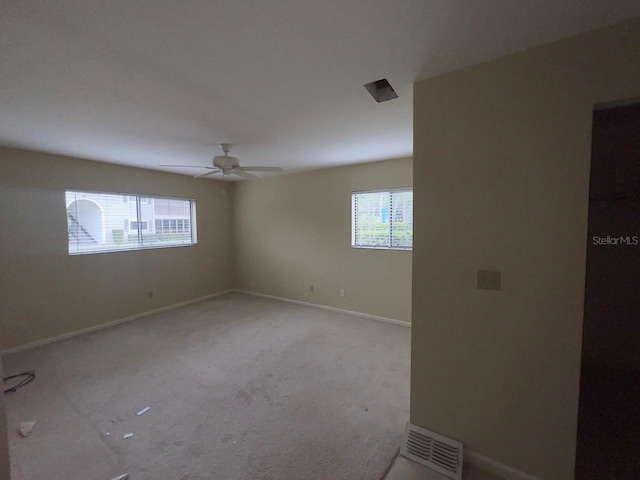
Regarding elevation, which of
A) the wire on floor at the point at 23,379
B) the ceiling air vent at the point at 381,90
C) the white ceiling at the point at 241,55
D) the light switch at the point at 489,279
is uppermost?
the ceiling air vent at the point at 381,90

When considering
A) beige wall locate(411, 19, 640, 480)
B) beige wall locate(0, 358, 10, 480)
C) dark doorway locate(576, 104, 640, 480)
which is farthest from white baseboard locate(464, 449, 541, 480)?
beige wall locate(0, 358, 10, 480)

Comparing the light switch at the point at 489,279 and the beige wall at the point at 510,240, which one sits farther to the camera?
the light switch at the point at 489,279

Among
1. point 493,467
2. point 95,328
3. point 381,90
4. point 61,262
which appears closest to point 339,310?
point 493,467

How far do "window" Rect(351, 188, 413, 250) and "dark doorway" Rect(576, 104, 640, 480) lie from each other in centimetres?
193

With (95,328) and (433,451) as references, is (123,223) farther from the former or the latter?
(433,451)

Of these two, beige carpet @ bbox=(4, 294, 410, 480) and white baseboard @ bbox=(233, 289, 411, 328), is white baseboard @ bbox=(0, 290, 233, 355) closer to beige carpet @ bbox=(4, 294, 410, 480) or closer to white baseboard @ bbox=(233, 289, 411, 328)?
beige carpet @ bbox=(4, 294, 410, 480)

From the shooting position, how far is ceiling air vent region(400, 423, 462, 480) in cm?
146

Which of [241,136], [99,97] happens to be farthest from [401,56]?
[99,97]

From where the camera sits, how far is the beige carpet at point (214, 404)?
154 cm

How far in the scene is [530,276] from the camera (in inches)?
53.2

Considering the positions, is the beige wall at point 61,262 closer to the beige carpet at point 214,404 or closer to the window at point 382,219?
the beige carpet at point 214,404

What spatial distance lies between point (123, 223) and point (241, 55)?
3706 mm

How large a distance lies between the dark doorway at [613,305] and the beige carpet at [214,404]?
1.12 m

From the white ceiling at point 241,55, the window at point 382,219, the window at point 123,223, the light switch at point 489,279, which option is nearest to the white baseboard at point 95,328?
the window at point 123,223
